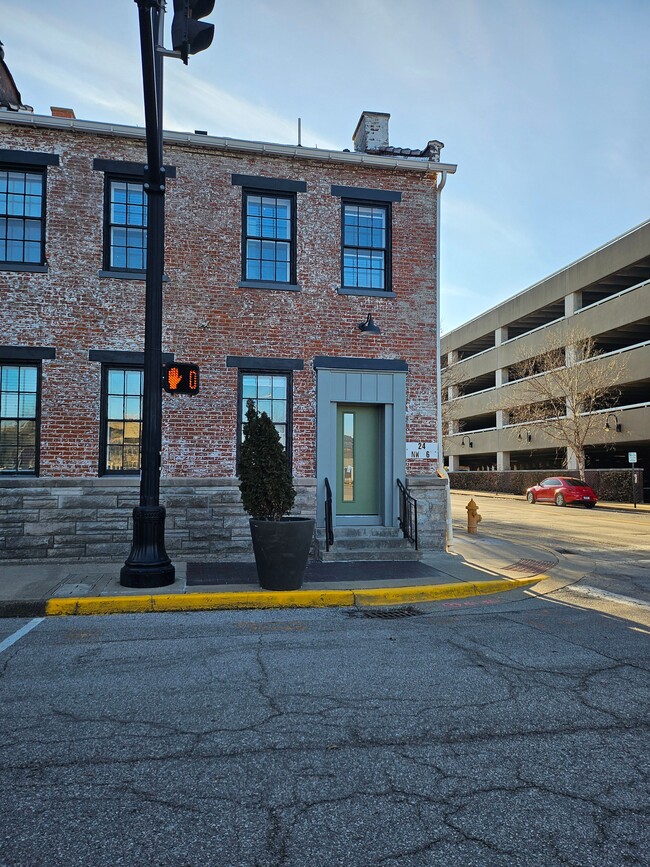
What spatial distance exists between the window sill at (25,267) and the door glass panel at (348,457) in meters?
5.73

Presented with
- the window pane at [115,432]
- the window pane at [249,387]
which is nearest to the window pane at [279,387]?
the window pane at [249,387]

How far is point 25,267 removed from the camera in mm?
11078

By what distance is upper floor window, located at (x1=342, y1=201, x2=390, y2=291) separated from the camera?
488 inches

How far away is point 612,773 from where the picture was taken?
137 inches

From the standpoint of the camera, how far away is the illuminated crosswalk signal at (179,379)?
29.1 feet

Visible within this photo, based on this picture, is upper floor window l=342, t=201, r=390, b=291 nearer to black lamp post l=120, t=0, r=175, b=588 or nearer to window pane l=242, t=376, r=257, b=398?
window pane l=242, t=376, r=257, b=398

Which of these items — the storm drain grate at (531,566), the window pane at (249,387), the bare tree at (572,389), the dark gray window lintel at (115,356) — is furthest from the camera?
the bare tree at (572,389)

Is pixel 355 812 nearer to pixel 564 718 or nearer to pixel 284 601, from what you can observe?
pixel 564 718

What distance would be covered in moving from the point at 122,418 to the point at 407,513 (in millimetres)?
5267

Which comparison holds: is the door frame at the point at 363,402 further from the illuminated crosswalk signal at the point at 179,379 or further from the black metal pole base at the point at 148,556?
the black metal pole base at the point at 148,556

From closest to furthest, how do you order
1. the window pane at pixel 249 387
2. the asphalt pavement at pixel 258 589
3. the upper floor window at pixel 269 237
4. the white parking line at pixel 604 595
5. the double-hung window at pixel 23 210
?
the asphalt pavement at pixel 258 589
the white parking line at pixel 604 595
the double-hung window at pixel 23 210
the window pane at pixel 249 387
the upper floor window at pixel 269 237

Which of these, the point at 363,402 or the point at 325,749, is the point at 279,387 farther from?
the point at 325,749

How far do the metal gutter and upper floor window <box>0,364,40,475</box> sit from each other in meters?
4.10

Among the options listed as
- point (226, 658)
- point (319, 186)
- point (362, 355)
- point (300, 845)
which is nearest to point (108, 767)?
point (300, 845)
